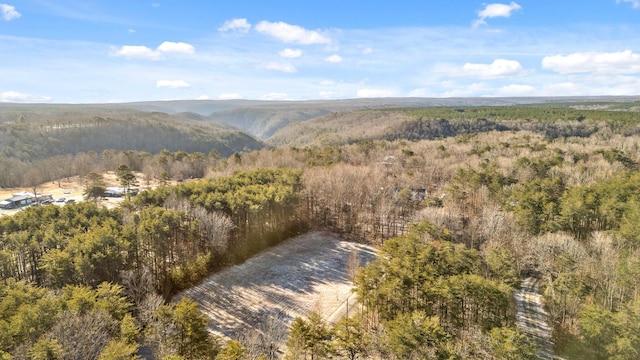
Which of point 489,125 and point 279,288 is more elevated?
point 489,125

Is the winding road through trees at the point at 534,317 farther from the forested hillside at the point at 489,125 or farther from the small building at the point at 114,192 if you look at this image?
the forested hillside at the point at 489,125

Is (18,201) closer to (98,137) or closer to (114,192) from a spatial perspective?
(114,192)

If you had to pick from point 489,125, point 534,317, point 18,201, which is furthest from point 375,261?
point 489,125

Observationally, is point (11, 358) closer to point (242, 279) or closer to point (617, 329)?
point (242, 279)

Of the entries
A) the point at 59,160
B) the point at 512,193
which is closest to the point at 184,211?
the point at 512,193

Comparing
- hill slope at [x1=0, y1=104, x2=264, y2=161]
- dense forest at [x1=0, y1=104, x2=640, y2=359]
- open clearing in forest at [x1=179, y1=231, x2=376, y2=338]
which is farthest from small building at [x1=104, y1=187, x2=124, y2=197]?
hill slope at [x1=0, y1=104, x2=264, y2=161]
